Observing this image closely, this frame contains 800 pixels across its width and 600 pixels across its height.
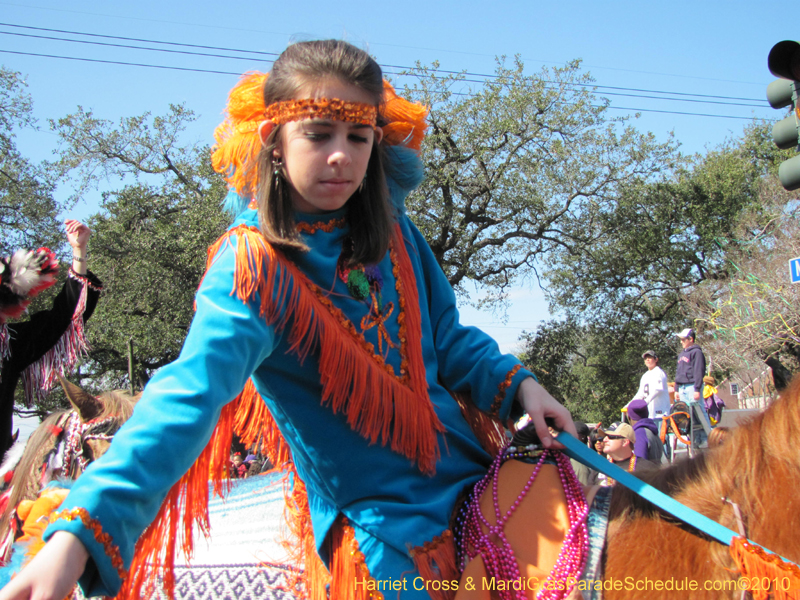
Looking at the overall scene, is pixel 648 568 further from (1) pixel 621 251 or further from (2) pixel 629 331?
(2) pixel 629 331

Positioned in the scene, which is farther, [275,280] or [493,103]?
[493,103]

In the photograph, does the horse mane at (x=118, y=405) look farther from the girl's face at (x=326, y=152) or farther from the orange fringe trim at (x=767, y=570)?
the orange fringe trim at (x=767, y=570)

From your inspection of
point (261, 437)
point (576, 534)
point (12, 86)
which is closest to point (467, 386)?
point (576, 534)

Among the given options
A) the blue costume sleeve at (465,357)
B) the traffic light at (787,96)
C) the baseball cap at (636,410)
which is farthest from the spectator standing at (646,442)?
the blue costume sleeve at (465,357)

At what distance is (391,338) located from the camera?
5.24ft

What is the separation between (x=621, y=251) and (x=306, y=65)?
55.4ft

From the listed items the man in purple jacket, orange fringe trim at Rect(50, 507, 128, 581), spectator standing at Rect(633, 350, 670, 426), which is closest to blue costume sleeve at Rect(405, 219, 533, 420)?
orange fringe trim at Rect(50, 507, 128, 581)

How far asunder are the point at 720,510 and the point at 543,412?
42 centimetres

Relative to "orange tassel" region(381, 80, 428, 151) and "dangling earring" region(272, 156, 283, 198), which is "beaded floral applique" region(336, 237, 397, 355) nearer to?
"dangling earring" region(272, 156, 283, 198)

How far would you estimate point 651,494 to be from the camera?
131cm

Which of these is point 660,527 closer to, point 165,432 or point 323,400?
point 323,400

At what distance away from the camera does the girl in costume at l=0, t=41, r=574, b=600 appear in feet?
4.41

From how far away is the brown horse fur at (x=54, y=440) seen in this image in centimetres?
279

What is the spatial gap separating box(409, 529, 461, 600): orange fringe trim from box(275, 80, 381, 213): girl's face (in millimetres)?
817
